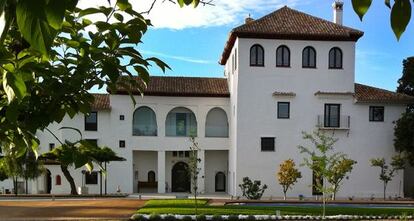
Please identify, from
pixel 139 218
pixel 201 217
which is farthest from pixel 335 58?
pixel 139 218

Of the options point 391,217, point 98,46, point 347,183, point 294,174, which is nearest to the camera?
point 98,46

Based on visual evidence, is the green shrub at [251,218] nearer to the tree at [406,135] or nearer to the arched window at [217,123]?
the tree at [406,135]

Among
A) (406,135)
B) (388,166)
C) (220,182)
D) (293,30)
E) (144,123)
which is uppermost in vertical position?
(293,30)

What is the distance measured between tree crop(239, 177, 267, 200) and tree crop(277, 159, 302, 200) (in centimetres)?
155

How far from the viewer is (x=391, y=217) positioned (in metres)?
20.9

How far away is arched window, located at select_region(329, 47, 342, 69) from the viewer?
35.4 m

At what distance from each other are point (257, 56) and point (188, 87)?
24.0ft

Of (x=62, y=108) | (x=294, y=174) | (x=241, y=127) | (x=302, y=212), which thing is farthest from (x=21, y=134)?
(x=241, y=127)

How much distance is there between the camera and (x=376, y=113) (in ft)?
118

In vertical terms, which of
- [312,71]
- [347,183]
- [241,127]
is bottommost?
[347,183]

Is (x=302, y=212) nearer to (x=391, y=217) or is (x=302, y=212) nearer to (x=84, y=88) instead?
(x=391, y=217)

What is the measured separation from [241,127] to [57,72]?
3322cm

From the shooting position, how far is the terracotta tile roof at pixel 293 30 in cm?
3462

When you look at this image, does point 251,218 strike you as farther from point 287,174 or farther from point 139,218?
point 287,174
